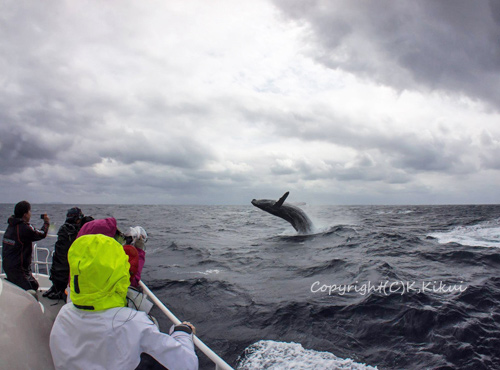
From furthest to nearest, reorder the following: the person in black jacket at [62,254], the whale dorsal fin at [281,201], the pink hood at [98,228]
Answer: the whale dorsal fin at [281,201], the person in black jacket at [62,254], the pink hood at [98,228]

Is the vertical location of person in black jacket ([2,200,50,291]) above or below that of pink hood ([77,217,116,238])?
below

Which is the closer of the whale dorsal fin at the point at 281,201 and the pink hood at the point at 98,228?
the pink hood at the point at 98,228

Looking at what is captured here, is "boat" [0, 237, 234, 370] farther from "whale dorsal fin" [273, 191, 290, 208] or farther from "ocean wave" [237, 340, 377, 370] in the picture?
"whale dorsal fin" [273, 191, 290, 208]

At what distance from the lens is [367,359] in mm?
4812

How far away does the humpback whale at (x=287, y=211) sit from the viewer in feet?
61.9

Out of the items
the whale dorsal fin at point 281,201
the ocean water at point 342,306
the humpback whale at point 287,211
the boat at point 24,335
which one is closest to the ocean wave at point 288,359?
the ocean water at point 342,306

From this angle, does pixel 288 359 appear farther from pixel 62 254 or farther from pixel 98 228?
pixel 62 254

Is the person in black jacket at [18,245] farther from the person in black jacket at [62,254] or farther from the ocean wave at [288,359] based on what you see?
the ocean wave at [288,359]

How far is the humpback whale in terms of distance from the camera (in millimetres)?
18875

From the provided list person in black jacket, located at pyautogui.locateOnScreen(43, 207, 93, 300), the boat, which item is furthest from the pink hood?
person in black jacket, located at pyautogui.locateOnScreen(43, 207, 93, 300)

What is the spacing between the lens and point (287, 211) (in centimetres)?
2016

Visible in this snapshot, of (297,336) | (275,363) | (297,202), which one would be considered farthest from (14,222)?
(297,202)

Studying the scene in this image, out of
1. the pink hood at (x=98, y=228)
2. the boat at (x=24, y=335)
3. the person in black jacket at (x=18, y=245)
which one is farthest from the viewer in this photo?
→ the person in black jacket at (x=18, y=245)

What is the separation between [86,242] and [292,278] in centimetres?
827
